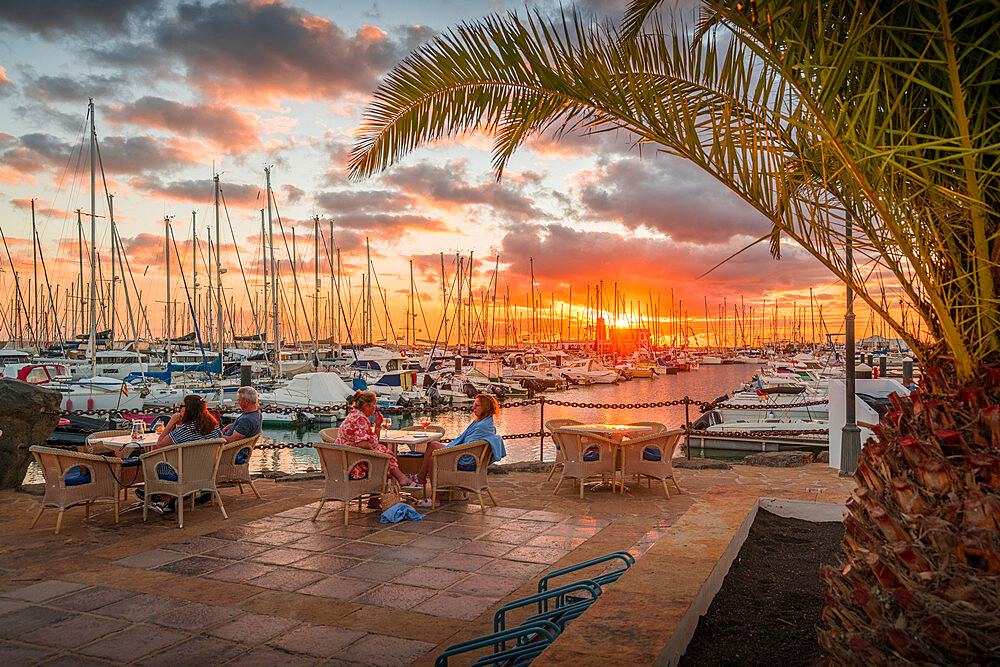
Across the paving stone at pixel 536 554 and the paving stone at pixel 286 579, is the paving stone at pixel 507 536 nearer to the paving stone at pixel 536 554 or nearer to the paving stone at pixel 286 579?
the paving stone at pixel 536 554

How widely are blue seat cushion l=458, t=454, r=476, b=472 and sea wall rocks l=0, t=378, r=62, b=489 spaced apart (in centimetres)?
566

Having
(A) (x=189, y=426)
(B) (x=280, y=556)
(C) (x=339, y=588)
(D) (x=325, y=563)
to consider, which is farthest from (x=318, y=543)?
(A) (x=189, y=426)

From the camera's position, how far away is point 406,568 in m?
5.18

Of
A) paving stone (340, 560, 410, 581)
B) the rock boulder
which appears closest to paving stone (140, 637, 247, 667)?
paving stone (340, 560, 410, 581)

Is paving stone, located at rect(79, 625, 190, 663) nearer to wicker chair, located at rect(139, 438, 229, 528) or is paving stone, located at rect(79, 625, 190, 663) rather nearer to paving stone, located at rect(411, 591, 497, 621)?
paving stone, located at rect(411, 591, 497, 621)

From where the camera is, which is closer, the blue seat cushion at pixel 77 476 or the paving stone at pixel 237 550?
the paving stone at pixel 237 550

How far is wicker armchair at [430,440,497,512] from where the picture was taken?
279 inches

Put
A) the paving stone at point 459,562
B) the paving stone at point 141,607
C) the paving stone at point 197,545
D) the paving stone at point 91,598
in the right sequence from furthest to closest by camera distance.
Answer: the paving stone at point 197,545 < the paving stone at point 459,562 < the paving stone at point 91,598 < the paving stone at point 141,607

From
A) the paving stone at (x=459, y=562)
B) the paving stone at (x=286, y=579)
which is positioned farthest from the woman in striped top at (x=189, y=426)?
the paving stone at (x=459, y=562)

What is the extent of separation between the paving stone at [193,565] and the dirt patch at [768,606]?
3.86 m

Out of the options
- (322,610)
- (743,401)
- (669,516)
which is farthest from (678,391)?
(322,610)

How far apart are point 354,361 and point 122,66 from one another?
3086 cm

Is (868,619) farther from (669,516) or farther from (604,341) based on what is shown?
(604,341)

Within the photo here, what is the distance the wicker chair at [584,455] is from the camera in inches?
306
